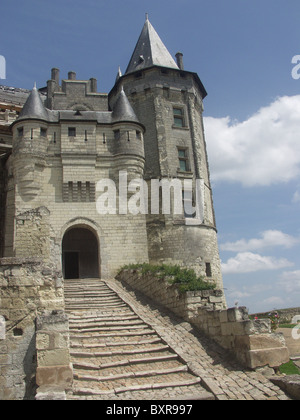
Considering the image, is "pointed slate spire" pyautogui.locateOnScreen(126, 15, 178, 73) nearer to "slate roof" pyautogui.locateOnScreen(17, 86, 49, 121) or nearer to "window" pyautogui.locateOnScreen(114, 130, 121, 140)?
"window" pyautogui.locateOnScreen(114, 130, 121, 140)

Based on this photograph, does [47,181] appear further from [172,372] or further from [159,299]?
[172,372]

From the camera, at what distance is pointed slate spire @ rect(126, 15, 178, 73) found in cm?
2333

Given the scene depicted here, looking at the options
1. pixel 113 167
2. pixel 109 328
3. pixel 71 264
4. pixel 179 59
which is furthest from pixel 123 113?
pixel 109 328

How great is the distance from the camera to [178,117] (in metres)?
22.3

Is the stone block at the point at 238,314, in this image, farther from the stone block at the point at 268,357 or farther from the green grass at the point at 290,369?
the green grass at the point at 290,369

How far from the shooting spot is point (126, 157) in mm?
18094

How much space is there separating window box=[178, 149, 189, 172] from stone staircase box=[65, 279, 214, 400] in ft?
38.2

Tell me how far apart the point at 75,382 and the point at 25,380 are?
3.31ft

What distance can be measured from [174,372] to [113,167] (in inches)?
483

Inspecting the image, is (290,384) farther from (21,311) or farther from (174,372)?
(21,311)

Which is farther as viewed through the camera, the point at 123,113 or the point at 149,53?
the point at 149,53

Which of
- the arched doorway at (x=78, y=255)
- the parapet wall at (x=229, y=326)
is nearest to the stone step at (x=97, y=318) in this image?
the parapet wall at (x=229, y=326)

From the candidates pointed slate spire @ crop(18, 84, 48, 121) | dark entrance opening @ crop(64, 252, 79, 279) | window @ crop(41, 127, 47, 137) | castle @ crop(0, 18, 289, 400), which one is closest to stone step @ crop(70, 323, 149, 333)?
castle @ crop(0, 18, 289, 400)

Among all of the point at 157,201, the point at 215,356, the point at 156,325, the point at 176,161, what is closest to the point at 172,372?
the point at 215,356
